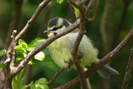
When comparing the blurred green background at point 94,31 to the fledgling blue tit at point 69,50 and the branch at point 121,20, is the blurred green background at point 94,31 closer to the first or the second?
the branch at point 121,20

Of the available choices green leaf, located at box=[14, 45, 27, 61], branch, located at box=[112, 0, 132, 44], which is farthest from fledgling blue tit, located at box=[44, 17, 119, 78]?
branch, located at box=[112, 0, 132, 44]

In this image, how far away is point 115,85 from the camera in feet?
A: 8.23

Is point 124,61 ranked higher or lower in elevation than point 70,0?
lower

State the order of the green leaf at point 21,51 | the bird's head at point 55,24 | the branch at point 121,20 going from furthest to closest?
the branch at point 121,20 < the bird's head at point 55,24 < the green leaf at point 21,51

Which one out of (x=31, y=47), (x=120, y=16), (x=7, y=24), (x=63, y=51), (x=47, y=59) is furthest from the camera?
(x=7, y=24)

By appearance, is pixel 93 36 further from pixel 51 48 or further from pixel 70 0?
pixel 70 0

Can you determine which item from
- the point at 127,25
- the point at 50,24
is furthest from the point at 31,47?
the point at 127,25

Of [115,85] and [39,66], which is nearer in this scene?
[39,66]

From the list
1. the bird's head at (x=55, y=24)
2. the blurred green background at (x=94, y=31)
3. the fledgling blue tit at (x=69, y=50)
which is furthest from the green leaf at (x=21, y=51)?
the blurred green background at (x=94, y=31)

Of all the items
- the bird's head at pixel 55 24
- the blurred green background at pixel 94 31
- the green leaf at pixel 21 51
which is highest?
the green leaf at pixel 21 51

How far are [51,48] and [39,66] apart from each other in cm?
39

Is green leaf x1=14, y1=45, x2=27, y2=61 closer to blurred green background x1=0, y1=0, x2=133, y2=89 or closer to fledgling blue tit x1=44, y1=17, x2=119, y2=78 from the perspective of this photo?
fledgling blue tit x1=44, y1=17, x2=119, y2=78

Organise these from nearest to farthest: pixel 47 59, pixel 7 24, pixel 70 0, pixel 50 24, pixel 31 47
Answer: pixel 70 0 → pixel 31 47 → pixel 50 24 → pixel 47 59 → pixel 7 24

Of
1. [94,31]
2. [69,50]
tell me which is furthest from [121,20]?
[69,50]
